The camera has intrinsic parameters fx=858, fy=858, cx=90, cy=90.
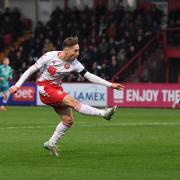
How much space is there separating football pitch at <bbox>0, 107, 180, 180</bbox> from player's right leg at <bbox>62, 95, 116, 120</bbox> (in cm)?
78

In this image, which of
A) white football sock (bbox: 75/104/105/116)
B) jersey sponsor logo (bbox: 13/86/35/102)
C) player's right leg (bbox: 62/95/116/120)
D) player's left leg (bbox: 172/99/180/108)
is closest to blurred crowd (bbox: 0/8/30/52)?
jersey sponsor logo (bbox: 13/86/35/102)

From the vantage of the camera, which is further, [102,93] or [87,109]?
[102,93]

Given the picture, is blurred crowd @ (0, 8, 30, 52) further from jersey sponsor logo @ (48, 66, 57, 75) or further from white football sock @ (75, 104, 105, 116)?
white football sock @ (75, 104, 105, 116)

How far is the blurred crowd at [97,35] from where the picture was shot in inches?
1577

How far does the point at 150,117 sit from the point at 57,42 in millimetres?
15675

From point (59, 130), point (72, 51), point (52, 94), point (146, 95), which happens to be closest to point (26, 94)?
point (146, 95)

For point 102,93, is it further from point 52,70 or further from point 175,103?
point 52,70

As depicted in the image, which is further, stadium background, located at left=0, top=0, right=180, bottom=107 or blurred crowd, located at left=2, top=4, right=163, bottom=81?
blurred crowd, located at left=2, top=4, right=163, bottom=81

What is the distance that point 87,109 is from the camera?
15109 millimetres

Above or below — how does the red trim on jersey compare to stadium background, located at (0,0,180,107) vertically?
above

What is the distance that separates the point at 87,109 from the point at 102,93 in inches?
842

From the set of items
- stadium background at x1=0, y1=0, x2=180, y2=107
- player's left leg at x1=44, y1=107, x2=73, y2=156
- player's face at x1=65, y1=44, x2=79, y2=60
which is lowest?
stadium background at x1=0, y1=0, x2=180, y2=107

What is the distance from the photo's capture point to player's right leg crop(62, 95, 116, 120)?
581 inches

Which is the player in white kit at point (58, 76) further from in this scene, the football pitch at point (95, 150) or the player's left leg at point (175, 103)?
the player's left leg at point (175, 103)
